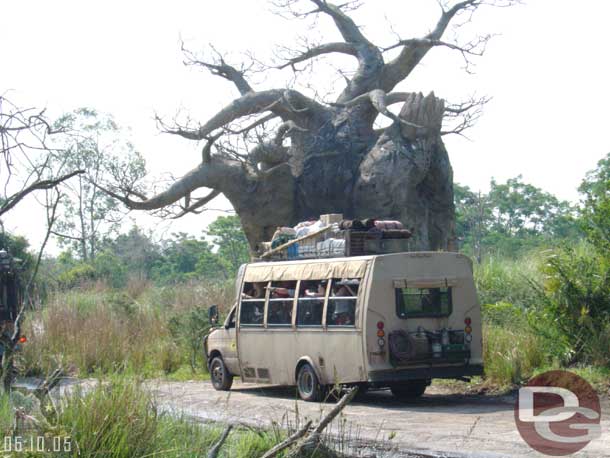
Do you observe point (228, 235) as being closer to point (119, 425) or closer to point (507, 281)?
point (507, 281)

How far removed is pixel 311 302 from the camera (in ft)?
51.6

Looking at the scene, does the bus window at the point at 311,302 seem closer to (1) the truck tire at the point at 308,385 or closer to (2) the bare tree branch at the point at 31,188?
(1) the truck tire at the point at 308,385

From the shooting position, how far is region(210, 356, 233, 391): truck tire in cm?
1800

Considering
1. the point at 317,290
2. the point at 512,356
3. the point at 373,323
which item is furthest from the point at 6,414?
the point at 512,356

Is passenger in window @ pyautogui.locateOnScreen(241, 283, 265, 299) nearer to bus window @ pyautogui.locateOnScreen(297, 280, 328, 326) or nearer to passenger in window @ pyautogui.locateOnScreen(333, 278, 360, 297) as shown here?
bus window @ pyautogui.locateOnScreen(297, 280, 328, 326)

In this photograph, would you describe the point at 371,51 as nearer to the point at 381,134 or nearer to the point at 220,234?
the point at 381,134

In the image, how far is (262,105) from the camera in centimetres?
2670

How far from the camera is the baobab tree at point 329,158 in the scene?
25.0 meters

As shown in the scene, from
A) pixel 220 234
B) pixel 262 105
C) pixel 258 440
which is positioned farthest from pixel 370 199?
pixel 220 234

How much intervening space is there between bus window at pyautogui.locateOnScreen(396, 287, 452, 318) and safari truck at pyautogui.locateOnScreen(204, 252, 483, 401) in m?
0.01

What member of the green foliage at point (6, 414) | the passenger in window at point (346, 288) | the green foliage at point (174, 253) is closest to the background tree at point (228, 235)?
the green foliage at point (174, 253)

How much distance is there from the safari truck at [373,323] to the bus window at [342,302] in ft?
0.05

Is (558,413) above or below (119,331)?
below

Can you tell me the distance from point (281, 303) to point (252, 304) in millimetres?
920
